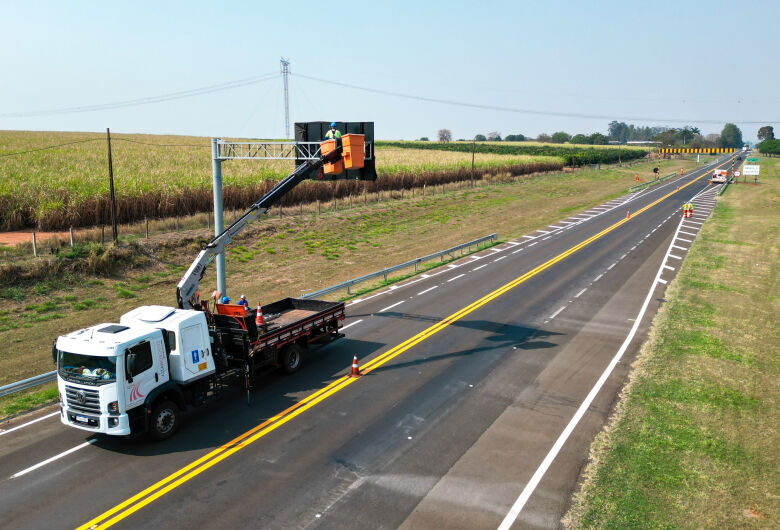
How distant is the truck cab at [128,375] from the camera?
12188 mm

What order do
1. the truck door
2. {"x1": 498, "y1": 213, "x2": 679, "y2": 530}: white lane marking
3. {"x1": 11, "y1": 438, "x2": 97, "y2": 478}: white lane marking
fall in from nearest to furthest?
{"x1": 498, "y1": 213, "x2": 679, "y2": 530}: white lane marking
{"x1": 11, "y1": 438, "x2": 97, "y2": 478}: white lane marking
the truck door

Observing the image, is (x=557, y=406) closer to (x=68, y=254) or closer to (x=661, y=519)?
(x=661, y=519)

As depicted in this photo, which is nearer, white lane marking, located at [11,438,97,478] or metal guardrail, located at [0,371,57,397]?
white lane marking, located at [11,438,97,478]

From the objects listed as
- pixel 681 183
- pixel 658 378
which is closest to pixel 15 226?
pixel 658 378

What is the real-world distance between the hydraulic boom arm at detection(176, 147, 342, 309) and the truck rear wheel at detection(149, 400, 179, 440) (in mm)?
3501

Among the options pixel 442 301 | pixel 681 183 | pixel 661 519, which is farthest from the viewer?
pixel 681 183

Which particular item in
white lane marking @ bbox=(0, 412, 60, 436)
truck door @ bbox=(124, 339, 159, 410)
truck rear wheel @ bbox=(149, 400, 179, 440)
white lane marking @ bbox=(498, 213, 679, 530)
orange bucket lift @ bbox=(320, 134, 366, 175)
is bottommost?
white lane marking @ bbox=(498, 213, 679, 530)

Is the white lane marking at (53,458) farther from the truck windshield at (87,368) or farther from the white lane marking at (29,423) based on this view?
the white lane marking at (29,423)

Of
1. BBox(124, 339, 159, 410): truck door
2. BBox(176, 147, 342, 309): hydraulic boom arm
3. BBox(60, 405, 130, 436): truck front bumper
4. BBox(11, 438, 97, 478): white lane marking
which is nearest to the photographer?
BBox(11, 438, 97, 478): white lane marking

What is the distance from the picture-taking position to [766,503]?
34.5 ft

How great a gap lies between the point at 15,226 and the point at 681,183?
84308 mm

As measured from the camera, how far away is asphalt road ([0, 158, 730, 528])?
34.1 feet

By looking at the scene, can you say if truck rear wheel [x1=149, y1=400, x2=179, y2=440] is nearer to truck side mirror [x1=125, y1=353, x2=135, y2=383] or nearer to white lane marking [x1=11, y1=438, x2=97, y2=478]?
truck side mirror [x1=125, y1=353, x2=135, y2=383]

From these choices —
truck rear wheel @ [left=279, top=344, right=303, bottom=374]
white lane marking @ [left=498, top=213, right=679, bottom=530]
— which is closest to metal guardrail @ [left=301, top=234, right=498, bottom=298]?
truck rear wheel @ [left=279, top=344, right=303, bottom=374]
